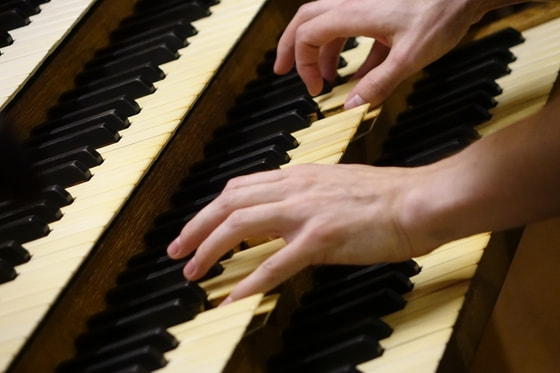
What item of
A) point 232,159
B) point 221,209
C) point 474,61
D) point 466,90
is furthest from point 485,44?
point 221,209

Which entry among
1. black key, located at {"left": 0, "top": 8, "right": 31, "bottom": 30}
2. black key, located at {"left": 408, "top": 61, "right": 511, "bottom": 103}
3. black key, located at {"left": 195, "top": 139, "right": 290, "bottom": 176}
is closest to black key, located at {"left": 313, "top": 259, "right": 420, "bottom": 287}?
black key, located at {"left": 195, "top": 139, "right": 290, "bottom": 176}

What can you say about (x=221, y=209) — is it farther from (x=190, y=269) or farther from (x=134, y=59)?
(x=134, y=59)

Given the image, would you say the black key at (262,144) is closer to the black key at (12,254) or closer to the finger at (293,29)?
the finger at (293,29)

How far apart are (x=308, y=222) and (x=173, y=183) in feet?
1.30

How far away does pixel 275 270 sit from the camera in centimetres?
129

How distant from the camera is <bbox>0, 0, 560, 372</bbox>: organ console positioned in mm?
1280

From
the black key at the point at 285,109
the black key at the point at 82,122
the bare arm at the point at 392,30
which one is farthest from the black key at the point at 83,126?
the bare arm at the point at 392,30

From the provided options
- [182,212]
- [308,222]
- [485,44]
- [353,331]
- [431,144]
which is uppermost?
[485,44]

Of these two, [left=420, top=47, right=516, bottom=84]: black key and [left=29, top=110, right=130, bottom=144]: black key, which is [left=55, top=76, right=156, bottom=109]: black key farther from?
[left=420, top=47, right=516, bottom=84]: black key

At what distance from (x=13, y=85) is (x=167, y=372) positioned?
65cm

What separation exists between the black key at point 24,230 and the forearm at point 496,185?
20.9 inches

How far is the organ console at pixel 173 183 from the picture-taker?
128 cm

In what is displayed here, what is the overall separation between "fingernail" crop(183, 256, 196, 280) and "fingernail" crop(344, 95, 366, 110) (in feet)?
1.58

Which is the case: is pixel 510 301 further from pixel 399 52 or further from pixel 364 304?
pixel 364 304
